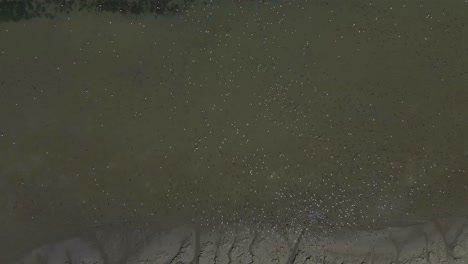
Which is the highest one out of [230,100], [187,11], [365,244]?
[187,11]

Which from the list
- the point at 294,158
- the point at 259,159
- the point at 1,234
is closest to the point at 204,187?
the point at 259,159

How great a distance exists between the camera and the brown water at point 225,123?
838cm

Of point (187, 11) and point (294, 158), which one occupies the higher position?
point (187, 11)

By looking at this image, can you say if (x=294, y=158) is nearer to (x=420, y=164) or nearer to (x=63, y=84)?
(x=420, y=164)

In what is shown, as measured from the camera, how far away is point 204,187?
27.5 feet

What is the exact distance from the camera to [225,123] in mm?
8438

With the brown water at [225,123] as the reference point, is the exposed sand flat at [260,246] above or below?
below

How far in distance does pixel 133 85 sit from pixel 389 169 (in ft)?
14.7

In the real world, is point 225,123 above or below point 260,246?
above

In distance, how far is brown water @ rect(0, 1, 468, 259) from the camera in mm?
8375

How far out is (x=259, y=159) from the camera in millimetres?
8414

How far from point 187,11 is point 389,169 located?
4.26 meters

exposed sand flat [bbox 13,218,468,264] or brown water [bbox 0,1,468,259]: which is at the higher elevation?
brown water [bbox 0,1,468,259]

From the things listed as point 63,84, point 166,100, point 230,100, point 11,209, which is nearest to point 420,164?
point 230,100
